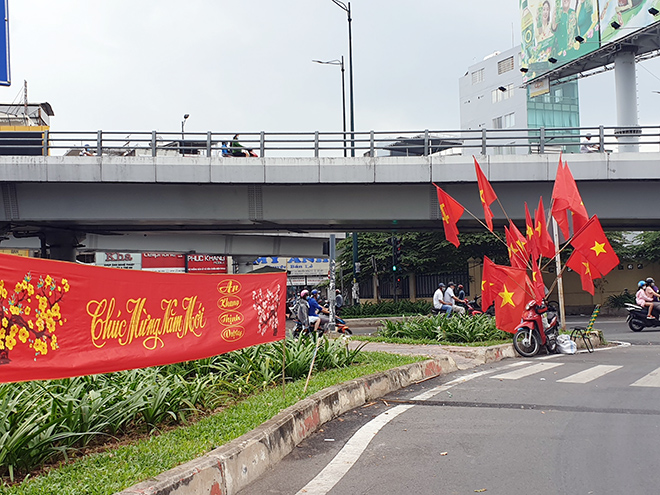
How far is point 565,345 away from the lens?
48.7 ft

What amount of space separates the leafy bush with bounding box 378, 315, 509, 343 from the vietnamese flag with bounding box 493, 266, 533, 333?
150 cm

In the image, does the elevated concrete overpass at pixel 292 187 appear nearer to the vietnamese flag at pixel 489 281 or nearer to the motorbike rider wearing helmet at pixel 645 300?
the motorbike rider wearing helmet at pixel 645 300

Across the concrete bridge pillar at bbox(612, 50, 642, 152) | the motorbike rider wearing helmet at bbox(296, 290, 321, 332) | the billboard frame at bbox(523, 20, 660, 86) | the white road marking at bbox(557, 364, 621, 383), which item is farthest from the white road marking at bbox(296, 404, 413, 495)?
the concrete bridge pillar at bbox(612, 50, 642, 152)

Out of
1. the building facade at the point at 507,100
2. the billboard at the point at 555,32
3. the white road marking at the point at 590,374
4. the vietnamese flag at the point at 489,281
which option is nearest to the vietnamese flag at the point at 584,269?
the vietnamese flag at the point at 489,281

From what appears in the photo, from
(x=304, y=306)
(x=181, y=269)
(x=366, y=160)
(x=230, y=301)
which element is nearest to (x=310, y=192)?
(x=366, y=160)

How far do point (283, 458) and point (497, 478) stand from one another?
1837 millimetres

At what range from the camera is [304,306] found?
15.4 meters

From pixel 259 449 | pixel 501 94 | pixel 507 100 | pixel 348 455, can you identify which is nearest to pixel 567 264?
pixel 348 455

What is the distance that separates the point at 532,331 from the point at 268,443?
31.6ft

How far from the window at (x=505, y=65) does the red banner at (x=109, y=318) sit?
71.9 m

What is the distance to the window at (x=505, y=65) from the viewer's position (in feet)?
241

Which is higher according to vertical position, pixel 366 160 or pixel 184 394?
pixel 366 160

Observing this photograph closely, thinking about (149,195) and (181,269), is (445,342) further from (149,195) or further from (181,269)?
(181,269)

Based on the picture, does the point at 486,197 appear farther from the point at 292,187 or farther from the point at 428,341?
the point at 292,187
